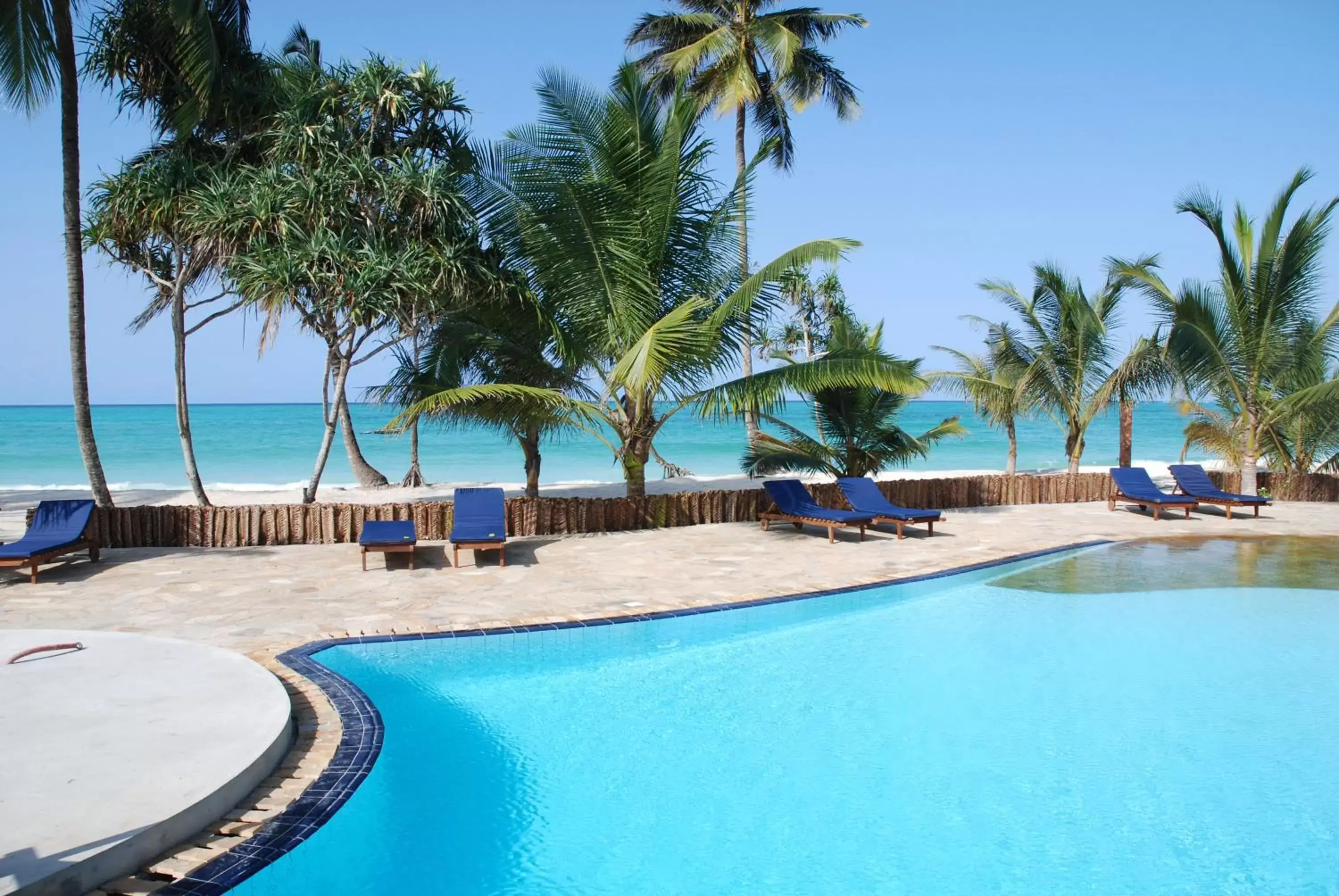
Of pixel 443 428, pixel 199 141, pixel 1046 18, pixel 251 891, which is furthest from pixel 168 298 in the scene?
pixel 1046 18

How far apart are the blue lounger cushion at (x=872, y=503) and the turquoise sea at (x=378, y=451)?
8.73m

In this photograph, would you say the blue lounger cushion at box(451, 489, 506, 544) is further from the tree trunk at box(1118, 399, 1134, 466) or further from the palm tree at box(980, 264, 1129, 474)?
the tree trunk at box(1118, 399, 1134, 466)

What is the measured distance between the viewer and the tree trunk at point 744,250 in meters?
13.3

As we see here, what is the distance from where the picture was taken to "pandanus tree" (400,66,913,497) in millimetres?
12562

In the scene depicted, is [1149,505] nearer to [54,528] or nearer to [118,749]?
[118,749]

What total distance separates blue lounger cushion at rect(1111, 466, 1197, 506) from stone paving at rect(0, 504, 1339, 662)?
5.97 ft

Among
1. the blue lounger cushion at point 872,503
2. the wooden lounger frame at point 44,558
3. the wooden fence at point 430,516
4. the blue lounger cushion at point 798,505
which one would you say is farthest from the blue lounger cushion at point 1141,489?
the wooden lounger frame at point 44,558

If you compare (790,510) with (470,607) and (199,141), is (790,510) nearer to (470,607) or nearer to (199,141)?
(470,607)

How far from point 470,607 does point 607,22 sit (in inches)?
634

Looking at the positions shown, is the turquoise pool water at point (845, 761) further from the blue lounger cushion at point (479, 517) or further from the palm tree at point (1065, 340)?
the palm tree at point (1065, 340)

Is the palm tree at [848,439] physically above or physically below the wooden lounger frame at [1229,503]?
above

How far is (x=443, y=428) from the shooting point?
15.1 meters

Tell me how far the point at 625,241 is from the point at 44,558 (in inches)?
310

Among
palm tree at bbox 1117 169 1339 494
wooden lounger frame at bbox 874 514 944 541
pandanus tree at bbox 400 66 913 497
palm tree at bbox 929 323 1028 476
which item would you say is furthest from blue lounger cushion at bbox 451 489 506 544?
palm tree at bbox 1117 169 1339 494
